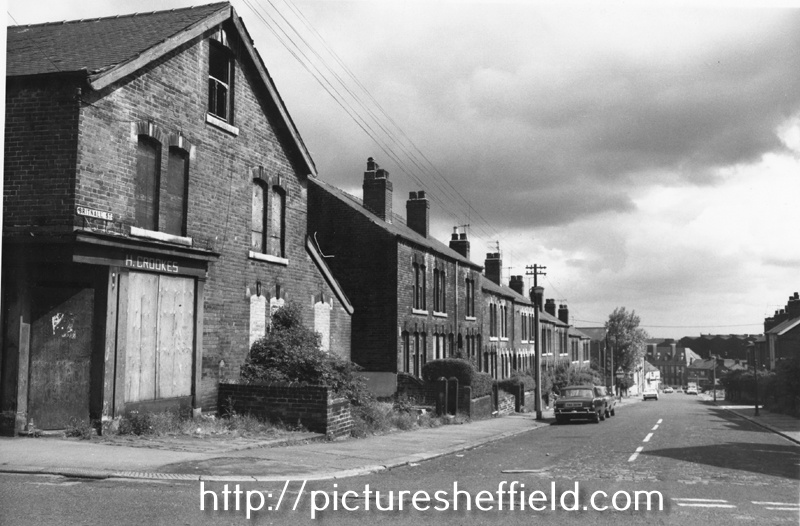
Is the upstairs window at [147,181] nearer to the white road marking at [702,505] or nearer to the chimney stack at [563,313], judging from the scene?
the white road marking at [702,505]

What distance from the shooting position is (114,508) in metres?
7.81

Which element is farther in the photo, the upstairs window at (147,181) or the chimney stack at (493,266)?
the chimney stack at (493,266)

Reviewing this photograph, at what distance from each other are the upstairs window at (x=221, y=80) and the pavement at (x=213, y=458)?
856 centimetres

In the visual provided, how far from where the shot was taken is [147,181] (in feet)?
48.9

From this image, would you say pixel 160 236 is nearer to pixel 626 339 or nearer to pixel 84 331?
pixel 84 331

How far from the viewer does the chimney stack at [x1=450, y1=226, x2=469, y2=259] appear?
4228 centimetres

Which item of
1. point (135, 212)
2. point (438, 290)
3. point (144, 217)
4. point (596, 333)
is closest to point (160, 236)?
point (144, 217)

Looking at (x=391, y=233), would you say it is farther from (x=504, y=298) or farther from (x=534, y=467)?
(x=504, y=298)

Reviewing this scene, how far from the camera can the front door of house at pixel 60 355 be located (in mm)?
12703

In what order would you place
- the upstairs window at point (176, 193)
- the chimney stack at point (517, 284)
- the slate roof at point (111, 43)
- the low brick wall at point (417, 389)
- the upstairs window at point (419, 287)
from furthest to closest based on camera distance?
the chimney stack at point (517, 284), the upstairs window at point (419, 287), the low brick wall at point (417, 389), the upstairs window at point (176, 193), the slate roof at point (111, 43)

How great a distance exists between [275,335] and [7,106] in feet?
27.8

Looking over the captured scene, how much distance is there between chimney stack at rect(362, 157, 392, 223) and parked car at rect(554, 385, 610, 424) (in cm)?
1125

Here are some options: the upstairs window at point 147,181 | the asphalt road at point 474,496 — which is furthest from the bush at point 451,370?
the upstairs window at point 147,181

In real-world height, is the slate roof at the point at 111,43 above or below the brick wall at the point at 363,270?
above
